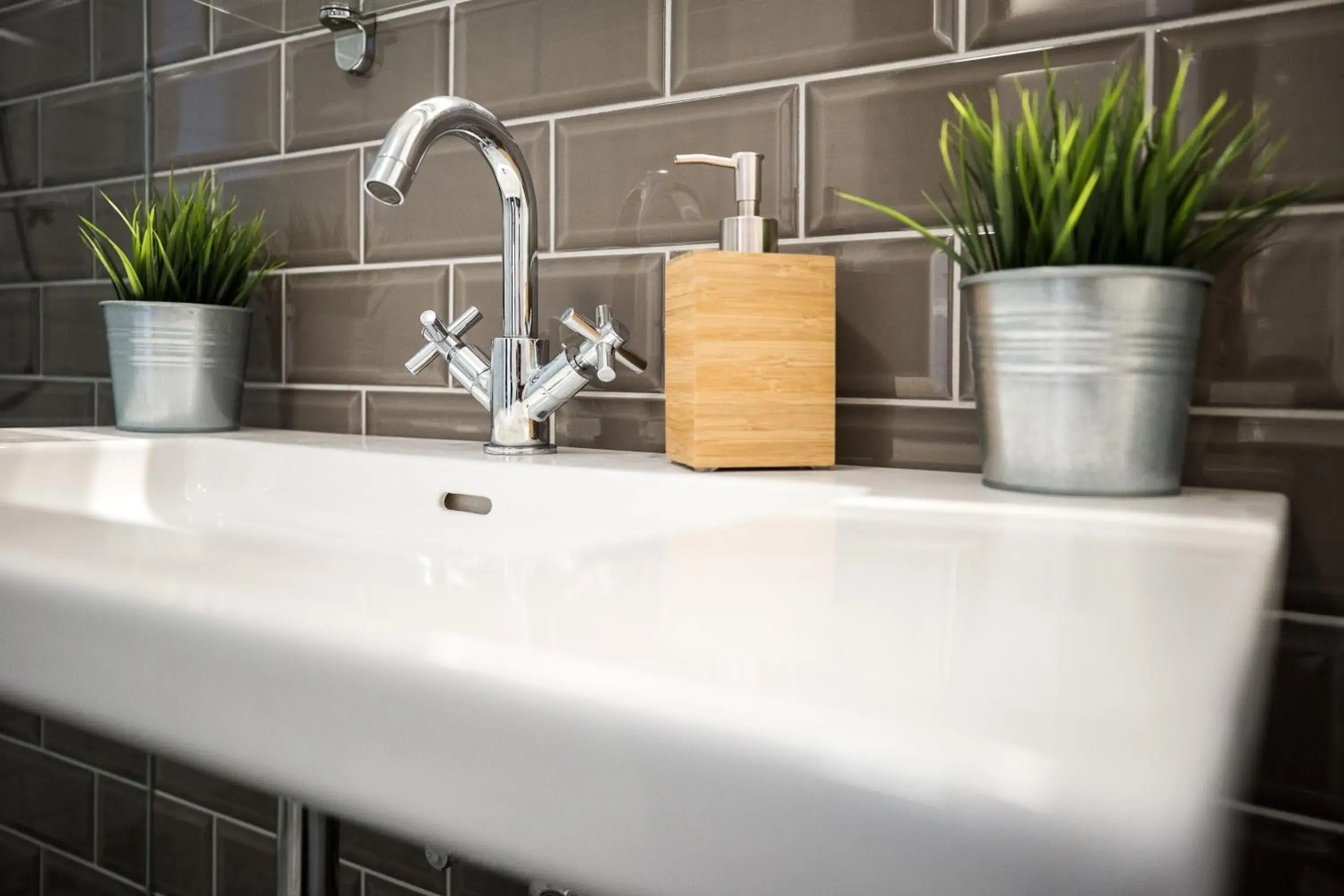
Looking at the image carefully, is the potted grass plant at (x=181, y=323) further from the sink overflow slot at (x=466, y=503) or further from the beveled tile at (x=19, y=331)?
the sink overflow slot at (x=466, y=503)

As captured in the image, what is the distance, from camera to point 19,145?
1.22m

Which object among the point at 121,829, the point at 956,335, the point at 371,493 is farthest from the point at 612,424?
the point at 121,829

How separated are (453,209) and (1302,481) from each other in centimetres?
82

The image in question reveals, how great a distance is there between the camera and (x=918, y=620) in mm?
290

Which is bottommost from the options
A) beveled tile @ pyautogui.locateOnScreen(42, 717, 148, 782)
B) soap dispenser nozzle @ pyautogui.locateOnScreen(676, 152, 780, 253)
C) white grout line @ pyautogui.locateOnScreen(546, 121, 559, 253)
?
beveled tile @ pyautogui.locateOnScreen(42, 717, 148, 782)

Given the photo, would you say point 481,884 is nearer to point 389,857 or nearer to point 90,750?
point 389,857

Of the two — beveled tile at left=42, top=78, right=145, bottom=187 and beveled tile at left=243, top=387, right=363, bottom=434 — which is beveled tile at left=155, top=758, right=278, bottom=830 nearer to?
beveled tile at left=243, top=387, right=363, bottom=434

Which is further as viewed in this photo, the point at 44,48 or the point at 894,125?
the point at 44,48

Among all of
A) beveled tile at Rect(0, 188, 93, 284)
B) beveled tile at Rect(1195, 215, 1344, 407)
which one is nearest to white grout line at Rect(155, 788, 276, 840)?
beveled tile at Rect(0, 188, 93, 284)

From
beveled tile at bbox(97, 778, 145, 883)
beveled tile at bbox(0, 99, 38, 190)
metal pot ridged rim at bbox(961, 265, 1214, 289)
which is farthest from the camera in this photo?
beveled tile at bbox(97, 778, 145, 883)

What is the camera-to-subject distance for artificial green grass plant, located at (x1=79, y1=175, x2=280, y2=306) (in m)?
1.05

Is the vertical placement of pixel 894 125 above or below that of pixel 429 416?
above

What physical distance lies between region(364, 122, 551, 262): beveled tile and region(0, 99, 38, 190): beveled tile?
1.55 feet

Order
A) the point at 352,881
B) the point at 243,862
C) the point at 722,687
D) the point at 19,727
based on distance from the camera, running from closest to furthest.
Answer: the point at 722,687, the point at 352,881, the point at 243,862, the point at 19,727
